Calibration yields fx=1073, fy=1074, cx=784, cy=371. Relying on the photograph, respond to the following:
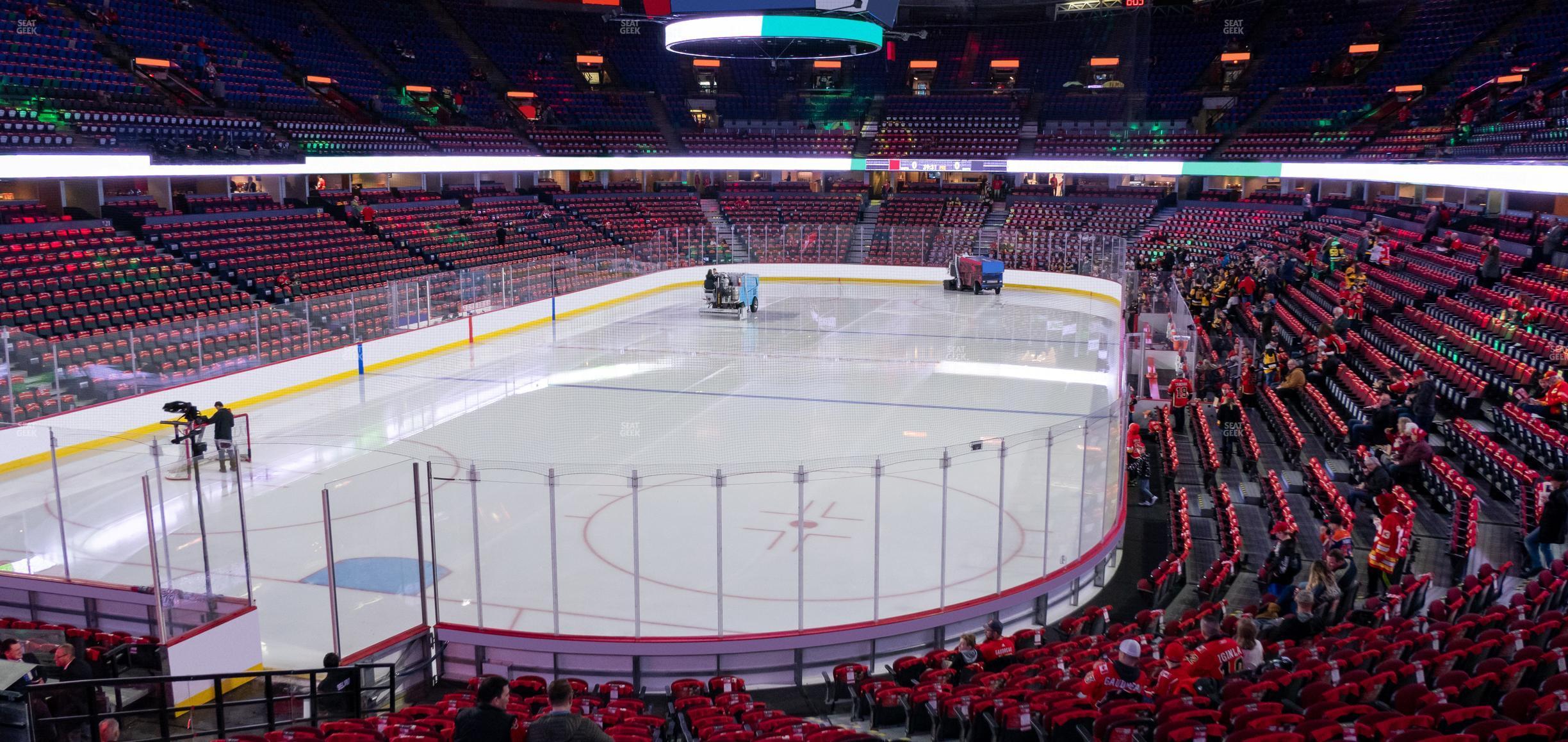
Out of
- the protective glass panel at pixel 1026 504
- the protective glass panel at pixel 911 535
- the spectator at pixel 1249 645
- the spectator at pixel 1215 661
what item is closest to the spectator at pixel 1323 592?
the spectator at pixel 1249 645

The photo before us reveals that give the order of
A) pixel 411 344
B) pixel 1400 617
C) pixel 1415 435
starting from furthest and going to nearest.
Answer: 1. pixel 411 344
2. pixel 1415 435
3. pixel 1400 617

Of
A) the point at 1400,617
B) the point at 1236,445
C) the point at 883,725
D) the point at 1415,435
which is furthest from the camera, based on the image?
the point at 1236,445

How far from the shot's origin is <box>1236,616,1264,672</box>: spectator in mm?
7215

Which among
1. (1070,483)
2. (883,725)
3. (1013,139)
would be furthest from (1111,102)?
(883,725)

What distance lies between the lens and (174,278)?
70.3 ft

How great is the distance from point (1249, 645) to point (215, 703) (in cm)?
680

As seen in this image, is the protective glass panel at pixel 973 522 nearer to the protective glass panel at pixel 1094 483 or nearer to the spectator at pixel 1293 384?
the protective glass panel at pixel 1094 483

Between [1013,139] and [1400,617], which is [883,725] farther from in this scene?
[1013,139]

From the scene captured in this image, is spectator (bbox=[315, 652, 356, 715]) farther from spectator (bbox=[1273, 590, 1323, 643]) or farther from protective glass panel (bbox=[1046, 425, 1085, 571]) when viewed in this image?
spectator (bbox=[1273, 590, 1323, 643])

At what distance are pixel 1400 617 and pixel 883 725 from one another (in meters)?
4.15

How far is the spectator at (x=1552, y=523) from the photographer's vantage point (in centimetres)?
920

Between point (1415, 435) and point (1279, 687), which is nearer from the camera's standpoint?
point (1279, 687)

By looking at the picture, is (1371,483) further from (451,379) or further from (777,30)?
(451,379)

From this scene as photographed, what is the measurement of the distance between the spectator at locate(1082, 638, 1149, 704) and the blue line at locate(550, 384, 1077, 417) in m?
10.8
